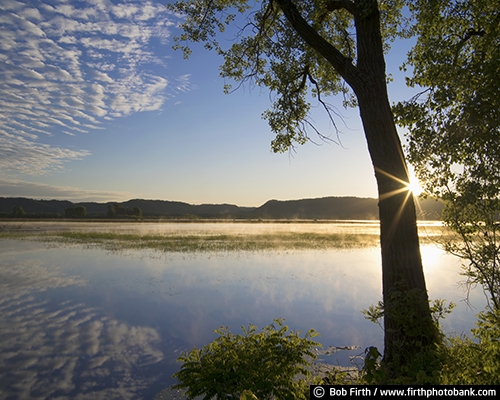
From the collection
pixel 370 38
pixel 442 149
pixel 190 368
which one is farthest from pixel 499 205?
pixel 190 368

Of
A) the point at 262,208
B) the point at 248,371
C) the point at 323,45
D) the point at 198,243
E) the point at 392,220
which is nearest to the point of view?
the point at 248,371

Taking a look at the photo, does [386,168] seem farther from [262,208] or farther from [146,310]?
[262,208]

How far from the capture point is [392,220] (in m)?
6.83

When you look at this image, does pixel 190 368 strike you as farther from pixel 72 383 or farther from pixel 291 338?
pixel 72 383

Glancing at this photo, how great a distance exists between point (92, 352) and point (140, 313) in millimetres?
3177

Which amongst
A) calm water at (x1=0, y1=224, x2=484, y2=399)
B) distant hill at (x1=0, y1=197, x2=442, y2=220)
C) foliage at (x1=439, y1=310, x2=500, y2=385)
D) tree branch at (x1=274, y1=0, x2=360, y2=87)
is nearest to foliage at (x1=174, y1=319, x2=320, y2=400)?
calm water at (x1=0, y1=224, x2=484, y2=399)

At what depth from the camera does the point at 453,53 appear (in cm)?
780

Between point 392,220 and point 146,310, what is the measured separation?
860 centimetres

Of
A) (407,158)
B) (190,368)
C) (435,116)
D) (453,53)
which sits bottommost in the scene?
(190,368)

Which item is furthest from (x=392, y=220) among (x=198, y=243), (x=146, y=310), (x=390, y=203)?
(x=198, y=243)

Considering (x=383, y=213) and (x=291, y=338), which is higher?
(x=383, y=213)

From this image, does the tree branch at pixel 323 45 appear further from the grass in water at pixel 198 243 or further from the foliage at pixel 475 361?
the grass in water at pixel 198 243

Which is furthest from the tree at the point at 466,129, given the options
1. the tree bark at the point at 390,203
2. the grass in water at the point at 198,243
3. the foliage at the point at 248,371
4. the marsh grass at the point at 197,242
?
the grass in water at the point at 198,243

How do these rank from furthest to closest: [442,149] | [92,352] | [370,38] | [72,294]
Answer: [72,294] → [92,352] → [370,38] → [442,149]
